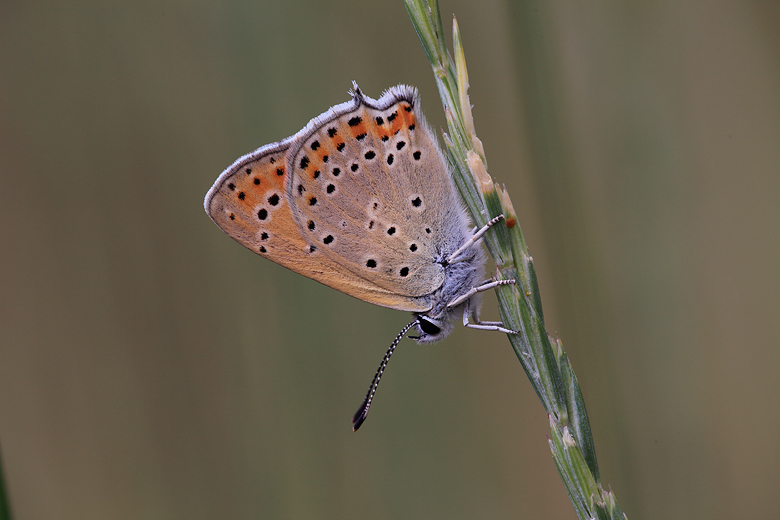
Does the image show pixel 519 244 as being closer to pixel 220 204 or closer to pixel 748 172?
pixel 220 204

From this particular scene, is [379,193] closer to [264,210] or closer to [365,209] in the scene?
[365,209]

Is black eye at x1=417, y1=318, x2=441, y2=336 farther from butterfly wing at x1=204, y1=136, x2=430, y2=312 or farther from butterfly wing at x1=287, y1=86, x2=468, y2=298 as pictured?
butterfly wing at x1=204, y1=136, x2=430, y2=312

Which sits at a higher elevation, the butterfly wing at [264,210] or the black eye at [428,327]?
the butterfly wing at [264,210]

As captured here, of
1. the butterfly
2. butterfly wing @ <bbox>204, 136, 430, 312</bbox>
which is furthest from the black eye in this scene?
butterfly wing @ <bbox>204, 136, 430, 312</bbox>

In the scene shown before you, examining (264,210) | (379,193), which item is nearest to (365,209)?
(379,193)

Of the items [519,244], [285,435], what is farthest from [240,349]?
[519,244]

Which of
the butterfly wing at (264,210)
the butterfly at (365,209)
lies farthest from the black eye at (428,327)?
the butterfly wing at (264,210)

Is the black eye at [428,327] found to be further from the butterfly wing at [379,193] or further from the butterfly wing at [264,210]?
the butterfly wing at [264,210]

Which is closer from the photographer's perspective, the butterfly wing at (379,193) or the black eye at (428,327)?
the butterfly wing at (379,193)
